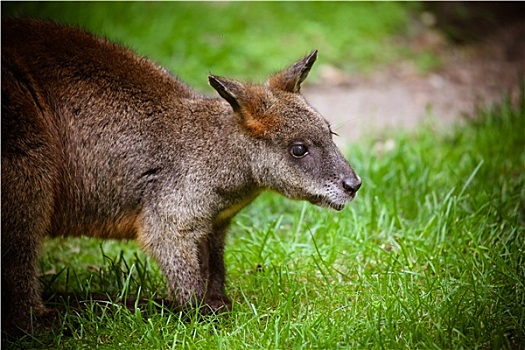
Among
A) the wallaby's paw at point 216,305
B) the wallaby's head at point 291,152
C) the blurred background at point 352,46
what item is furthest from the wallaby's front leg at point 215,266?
the blurred background at point 352,46

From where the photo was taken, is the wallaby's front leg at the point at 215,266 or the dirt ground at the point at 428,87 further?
the dirt ground at the point at 428,87

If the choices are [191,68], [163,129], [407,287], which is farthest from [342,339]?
[191,68]

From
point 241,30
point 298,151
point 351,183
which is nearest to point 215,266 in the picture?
point 298,151

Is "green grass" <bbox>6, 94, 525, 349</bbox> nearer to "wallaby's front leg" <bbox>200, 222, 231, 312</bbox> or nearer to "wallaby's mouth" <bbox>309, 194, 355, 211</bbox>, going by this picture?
"wallaby's front leg" <bbox>200, 222, 231, 312</bbox>

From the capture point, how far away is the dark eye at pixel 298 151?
524cm

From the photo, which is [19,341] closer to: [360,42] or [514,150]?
[514,150]

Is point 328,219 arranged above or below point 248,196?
below

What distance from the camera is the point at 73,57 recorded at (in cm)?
527

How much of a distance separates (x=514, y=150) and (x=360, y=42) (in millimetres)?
3683

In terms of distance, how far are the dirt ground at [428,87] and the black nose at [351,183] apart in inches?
131

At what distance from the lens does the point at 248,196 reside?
17.9 feet

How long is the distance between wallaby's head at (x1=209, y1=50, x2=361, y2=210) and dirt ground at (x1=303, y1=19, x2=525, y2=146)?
328 centimetres

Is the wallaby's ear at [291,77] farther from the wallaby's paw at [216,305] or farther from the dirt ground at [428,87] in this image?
the dirt ground at [428,87]

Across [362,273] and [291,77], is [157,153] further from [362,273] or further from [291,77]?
[362,273]
